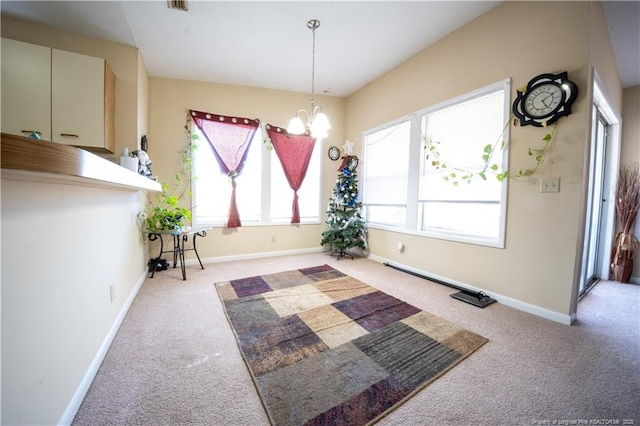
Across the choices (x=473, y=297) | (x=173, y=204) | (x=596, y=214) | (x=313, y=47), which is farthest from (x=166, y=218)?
(x=596, y=214)

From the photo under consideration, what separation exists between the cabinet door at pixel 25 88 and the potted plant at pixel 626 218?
632 centimetres

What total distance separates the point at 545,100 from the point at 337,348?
8.81 feet

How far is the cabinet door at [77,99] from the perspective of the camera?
2.19m

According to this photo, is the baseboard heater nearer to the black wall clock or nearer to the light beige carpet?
the light beige carpet

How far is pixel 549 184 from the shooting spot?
2068 mm

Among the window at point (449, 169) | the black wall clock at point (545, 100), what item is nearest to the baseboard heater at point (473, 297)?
the window at point (449, 169)

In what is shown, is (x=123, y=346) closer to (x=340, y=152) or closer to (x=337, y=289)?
(x=337, y=289)

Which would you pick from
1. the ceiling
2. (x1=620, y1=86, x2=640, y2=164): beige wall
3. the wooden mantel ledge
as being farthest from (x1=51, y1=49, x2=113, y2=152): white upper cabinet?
(x1=620, y1=86, x2=640, y2=164): beige wall

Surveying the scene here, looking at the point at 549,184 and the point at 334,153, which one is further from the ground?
the point at 334,153

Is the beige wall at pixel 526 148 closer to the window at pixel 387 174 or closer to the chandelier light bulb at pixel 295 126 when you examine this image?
the window at pixel 387 174

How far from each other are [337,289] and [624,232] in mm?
3706

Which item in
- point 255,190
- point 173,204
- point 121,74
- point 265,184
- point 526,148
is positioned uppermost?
point 121,74

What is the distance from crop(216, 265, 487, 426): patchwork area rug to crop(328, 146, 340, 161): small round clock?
268 cm

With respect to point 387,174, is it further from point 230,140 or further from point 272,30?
point 230,140
